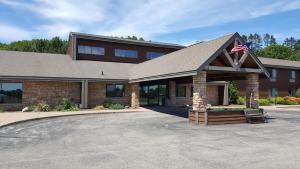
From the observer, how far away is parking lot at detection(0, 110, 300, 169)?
7.87 meters

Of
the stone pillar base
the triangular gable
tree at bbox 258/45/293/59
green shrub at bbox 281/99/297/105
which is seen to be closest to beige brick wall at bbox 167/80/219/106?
green shrub at bbox 281/99/297/105

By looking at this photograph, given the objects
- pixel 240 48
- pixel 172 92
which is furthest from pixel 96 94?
pixel 240 48

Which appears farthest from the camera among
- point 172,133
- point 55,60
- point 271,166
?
point 55,60

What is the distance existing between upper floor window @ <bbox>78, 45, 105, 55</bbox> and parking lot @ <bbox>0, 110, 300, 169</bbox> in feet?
57.9

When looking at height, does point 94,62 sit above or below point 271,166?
above

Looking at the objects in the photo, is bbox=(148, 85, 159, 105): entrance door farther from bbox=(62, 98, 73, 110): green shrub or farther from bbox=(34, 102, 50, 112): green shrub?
bbox=(34, 102, 50, 112): green shrub

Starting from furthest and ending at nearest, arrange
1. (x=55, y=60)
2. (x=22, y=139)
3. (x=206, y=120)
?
(x=55, y=60) → (x=206, y=120) → (x=22, y=139)

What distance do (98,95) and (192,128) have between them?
1395cm

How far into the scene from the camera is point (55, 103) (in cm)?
2486

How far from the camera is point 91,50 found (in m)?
32.0

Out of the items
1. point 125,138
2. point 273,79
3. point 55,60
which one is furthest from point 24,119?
point 273,79

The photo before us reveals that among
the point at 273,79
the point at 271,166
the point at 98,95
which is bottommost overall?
the point at 271,166

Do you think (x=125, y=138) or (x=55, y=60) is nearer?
(x=125, y=138)

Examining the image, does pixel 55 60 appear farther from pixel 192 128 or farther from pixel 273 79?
pixel 273 79
